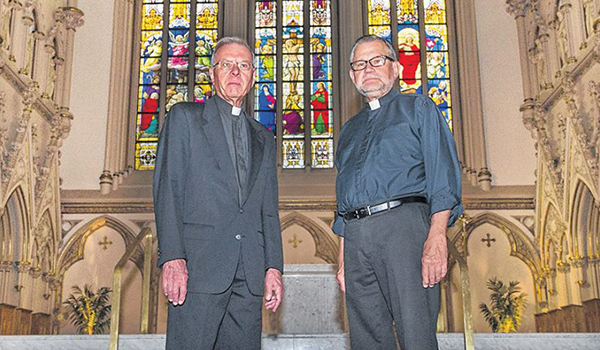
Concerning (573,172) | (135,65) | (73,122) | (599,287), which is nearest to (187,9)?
(135,65)

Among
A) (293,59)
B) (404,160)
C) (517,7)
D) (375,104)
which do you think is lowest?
(404,160)

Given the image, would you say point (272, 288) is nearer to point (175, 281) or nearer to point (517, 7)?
point (175, 281)

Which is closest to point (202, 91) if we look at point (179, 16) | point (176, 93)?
point (176, 93)

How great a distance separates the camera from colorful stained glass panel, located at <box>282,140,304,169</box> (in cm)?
977

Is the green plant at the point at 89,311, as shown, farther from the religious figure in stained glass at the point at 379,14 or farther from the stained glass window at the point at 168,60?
the religious figure in stained glass at the point at 379,14

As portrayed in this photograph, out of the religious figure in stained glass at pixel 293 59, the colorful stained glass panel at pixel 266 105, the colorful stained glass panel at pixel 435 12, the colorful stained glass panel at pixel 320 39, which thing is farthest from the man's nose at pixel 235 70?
the colorful stained glass panel at pixel 435 12

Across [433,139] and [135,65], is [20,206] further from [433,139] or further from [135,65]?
[433,139]

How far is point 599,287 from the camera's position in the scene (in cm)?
747

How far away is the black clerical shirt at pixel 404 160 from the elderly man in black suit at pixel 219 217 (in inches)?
13.4

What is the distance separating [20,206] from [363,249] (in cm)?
663

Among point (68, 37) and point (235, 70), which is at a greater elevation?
point (68, 37)

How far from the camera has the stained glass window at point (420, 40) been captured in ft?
32.8

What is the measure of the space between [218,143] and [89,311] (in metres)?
6.76

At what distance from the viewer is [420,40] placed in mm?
10172
